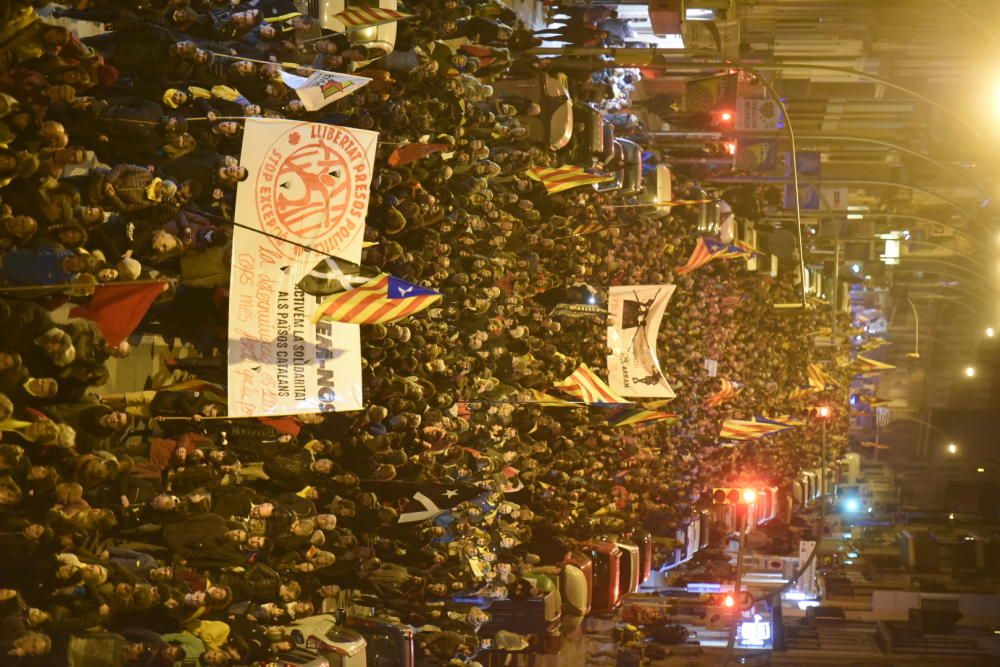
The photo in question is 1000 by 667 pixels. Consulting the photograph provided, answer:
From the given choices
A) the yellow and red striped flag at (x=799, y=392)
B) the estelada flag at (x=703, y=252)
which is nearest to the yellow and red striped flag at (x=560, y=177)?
the estelada flag at (x=703, y=252)

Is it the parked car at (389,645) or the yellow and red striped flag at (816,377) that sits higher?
the yellow and red striped flag at (816,377)

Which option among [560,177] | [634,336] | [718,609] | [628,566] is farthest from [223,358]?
[718,609]

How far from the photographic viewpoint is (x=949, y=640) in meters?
31.6

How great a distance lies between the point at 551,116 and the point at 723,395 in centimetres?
1183

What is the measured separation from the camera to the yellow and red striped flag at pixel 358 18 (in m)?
13.6

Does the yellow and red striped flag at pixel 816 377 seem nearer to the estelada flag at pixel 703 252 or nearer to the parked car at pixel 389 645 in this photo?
the estelada flag at pixel 703 252

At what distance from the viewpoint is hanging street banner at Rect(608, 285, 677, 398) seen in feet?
67.1

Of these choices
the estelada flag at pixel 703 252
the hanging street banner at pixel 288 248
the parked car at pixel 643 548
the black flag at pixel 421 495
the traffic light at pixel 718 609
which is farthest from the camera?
the traffic light at pixel 718 609

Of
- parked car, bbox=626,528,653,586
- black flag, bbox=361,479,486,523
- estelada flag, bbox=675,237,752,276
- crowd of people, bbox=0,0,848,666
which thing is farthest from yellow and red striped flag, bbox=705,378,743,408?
black flag, bbox=361,479,486,523

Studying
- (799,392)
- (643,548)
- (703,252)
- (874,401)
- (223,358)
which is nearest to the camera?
(223,358)

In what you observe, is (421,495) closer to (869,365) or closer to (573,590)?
(573,590)

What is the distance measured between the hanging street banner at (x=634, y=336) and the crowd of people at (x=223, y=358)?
0.54 metres

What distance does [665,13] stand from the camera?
20.4 meters

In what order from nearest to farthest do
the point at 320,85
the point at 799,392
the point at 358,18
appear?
the point at 320,85, the point at 358,18, the point at 799,392
